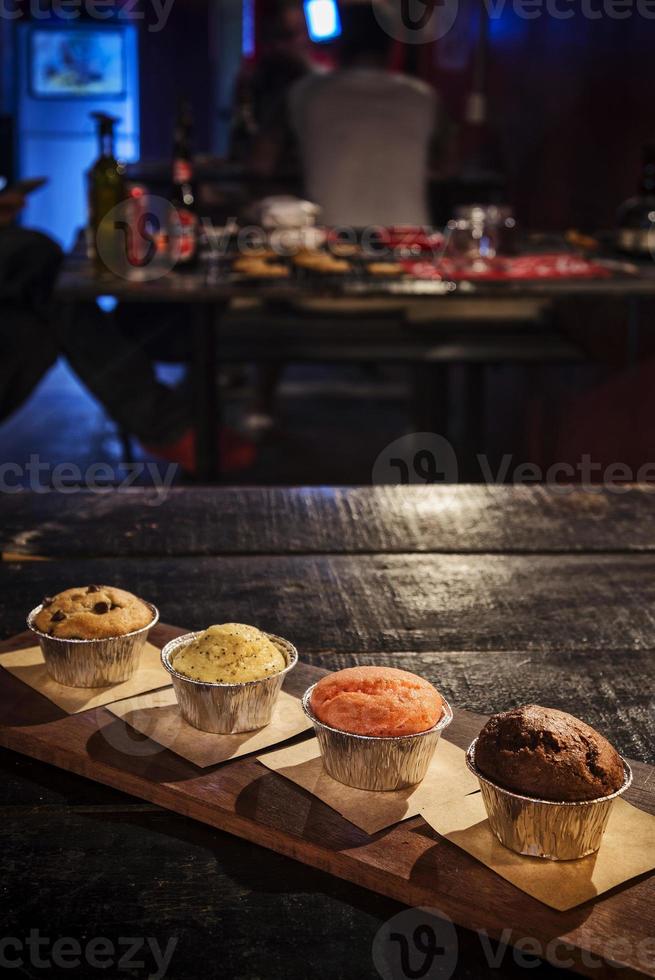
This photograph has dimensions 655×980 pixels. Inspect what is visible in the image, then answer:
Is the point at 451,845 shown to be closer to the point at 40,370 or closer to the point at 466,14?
the point at 40,370

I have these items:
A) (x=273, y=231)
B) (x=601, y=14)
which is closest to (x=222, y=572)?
(x=273, y=231)

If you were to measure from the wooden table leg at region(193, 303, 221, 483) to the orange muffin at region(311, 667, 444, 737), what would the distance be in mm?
2410

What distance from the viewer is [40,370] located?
11.1ft

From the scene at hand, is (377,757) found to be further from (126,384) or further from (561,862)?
(126,384)

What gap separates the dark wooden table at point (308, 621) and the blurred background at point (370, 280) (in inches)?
59.6

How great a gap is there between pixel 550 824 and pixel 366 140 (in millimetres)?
4182

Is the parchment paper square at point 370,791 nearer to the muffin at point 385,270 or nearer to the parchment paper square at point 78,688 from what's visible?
the parchment paper square at point 78,688

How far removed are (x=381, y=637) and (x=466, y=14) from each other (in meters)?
6.83

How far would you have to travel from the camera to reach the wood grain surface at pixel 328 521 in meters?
1.34

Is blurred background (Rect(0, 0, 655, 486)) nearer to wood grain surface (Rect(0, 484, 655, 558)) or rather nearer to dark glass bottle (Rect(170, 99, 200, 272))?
dark glass bottle (Rect(170, 99, 200, 272))

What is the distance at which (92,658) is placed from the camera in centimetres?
90

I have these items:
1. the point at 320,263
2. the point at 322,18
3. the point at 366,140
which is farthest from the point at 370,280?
the point at 322,18

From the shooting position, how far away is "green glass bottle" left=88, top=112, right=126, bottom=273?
10.0 feet

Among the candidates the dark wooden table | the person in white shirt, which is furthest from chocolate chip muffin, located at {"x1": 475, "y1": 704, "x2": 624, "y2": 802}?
the person in white shirt
